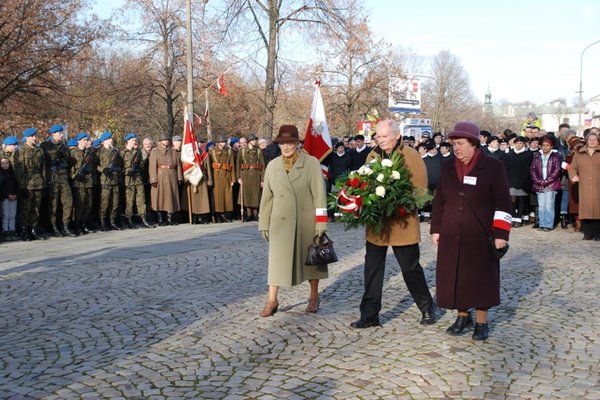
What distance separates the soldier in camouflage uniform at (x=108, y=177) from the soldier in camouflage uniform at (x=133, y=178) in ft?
0.67

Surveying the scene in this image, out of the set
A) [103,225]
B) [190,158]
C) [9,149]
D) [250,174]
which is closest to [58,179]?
[9,149]

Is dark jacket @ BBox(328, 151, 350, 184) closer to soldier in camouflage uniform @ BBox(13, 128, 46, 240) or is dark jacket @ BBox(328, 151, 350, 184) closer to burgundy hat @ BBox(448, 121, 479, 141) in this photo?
soldier in camouflage uniform @ BBox(13, 128, 46, 240)

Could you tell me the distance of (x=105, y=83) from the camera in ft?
105

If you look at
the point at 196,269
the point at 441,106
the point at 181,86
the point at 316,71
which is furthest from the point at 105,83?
the point at 441,106

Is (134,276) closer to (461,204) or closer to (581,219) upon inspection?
(461,204)

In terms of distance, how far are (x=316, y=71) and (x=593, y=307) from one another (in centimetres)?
3013

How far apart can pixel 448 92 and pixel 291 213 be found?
77.5m

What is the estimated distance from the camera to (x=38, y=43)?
939 inches

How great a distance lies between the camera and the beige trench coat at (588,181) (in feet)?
45.1

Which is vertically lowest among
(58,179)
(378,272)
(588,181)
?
(378,272)

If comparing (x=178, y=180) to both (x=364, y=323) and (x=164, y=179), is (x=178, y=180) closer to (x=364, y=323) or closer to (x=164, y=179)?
(x=164, y=179)

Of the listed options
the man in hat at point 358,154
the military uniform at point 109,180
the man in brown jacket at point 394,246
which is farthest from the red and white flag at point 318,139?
the man in hat at point 358,154

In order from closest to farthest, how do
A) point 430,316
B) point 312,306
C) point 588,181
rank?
point 430,316, point 312,306, point 588,181

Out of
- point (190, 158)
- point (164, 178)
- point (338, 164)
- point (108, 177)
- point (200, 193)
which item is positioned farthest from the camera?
point (338, 164)
